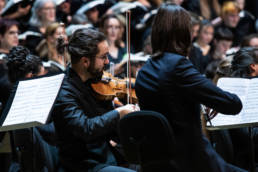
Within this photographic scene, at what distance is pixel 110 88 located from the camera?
302 cm

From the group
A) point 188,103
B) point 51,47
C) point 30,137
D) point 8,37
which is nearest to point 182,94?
point 188,103

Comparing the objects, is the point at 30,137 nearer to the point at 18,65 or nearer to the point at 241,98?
the point at 18,65

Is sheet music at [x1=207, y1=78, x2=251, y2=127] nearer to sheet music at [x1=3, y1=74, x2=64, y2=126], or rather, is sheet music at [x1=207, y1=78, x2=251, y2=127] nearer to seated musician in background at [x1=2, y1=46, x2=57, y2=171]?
sheet music at [x1=3, y1=74, x2=64, y2=126]

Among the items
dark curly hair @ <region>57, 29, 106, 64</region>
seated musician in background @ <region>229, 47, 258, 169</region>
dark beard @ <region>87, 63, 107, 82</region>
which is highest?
dark curly hair @ <region>57, 29, 106, 64</region>

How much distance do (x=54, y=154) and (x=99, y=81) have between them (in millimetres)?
623

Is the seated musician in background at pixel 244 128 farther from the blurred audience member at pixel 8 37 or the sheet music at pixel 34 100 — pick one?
the blurred audience member at pixel 8 37

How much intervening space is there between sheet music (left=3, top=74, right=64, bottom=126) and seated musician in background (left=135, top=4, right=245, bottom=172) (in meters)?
0.55

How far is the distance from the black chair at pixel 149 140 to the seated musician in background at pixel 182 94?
0.21 feet

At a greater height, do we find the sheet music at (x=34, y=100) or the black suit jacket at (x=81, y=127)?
the sheet music at (x=34, y=100)

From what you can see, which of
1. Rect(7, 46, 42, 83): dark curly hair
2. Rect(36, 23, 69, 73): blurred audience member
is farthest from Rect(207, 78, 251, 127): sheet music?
Rect(36, 23, 69, 73): blurred audience member

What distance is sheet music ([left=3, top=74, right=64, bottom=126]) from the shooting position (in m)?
2.51

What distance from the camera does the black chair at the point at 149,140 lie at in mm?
2207

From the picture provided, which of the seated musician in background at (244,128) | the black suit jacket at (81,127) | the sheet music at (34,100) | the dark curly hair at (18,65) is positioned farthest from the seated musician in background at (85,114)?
the seated musician in background at (244,128)

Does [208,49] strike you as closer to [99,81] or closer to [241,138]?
[241,138]
